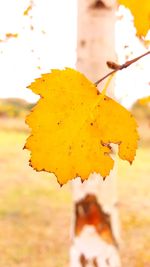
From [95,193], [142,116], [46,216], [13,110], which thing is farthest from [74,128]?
[142,116]

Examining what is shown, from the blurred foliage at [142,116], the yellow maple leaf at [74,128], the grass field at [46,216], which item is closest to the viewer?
the yellow maple leaf at [74,128]

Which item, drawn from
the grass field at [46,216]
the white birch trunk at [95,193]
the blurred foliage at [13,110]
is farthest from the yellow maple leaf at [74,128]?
the grass field at [46,216]

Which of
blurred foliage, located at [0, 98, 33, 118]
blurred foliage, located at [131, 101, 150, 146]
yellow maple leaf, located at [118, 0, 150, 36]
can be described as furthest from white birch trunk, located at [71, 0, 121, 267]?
blurred foliage, located at [131, 101, 150, 146]

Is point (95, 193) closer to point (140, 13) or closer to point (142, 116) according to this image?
point (140, 13)

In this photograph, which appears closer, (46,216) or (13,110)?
(13,110)

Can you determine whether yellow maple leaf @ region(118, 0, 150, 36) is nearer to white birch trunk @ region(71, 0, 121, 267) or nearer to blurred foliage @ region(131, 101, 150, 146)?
white birch trunk @ region(71, 0, 121, 267)

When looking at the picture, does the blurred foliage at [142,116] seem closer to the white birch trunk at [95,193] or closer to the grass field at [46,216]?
the grass field at [46,216]

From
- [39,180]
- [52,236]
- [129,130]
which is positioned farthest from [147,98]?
[39,180]
